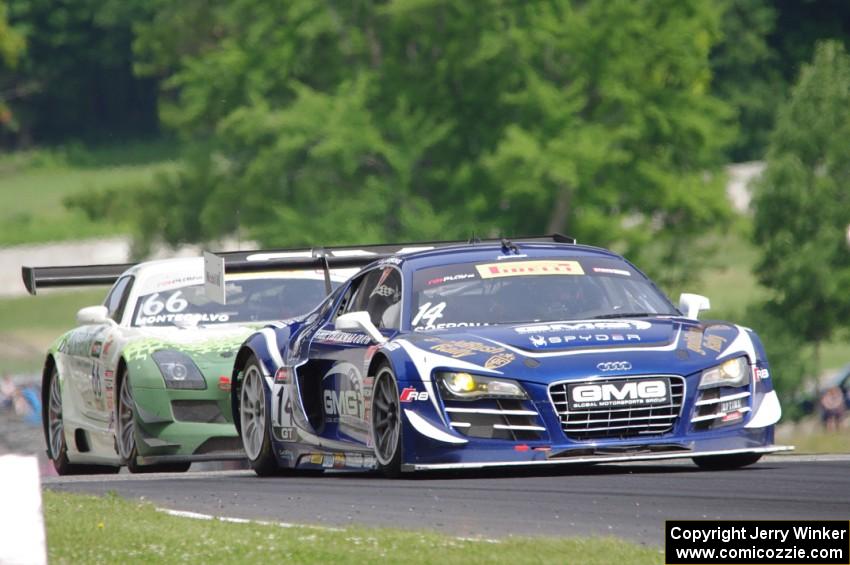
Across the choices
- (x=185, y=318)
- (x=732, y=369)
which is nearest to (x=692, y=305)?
(x=732, y=369)

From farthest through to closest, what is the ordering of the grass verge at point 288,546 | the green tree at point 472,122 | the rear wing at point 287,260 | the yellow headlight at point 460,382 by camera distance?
the green tree at point 472,122 < the rear wing at point 287,260 < the yellow headlight at point 460,382 < the grass verge at point 288,546

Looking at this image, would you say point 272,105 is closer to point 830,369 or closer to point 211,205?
point 211,205

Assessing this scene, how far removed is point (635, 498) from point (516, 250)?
2.89 m

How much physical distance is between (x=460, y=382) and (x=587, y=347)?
67 centimetres

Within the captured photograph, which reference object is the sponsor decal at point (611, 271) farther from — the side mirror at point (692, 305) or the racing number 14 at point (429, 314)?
the racing number 14 at point (429, 314)

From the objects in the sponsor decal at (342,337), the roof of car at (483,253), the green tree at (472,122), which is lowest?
the sponsor decal at (342,337)

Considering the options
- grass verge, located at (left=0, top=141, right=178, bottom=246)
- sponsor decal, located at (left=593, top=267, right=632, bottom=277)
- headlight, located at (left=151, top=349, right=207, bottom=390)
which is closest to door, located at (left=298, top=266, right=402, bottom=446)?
sponsor decal, located at (left=593, top=267, right=632, bottom=277)

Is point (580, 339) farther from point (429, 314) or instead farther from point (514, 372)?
point (429, 314)

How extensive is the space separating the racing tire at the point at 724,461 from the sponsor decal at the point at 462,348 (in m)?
1.34

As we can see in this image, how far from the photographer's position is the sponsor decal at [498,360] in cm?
1029

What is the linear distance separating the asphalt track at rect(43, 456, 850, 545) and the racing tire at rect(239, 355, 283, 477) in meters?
0.46

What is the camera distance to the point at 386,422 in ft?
35.6

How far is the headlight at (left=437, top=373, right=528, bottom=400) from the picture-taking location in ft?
33.6
